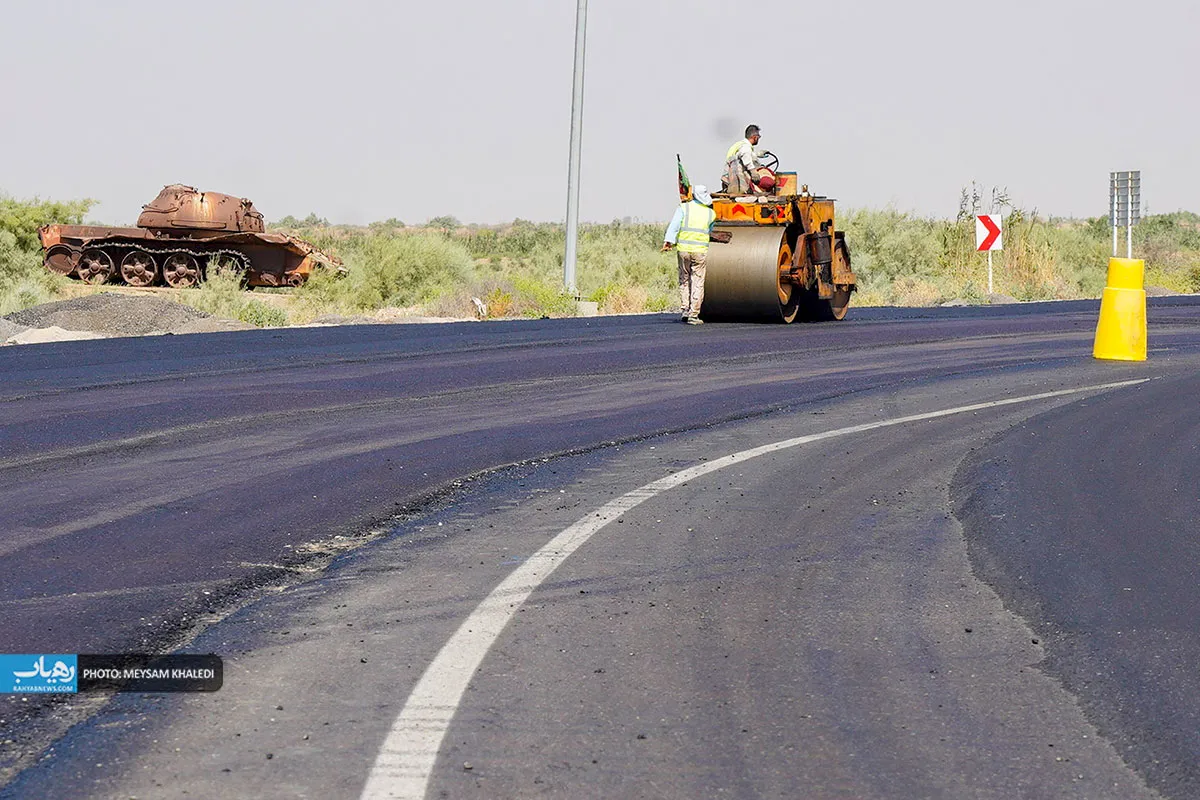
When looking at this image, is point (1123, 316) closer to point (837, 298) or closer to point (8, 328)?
point (837, 298)

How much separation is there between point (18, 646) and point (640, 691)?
2106mm

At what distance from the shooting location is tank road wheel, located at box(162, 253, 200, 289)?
4347cm

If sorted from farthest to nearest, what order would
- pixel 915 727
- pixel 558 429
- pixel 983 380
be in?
pixel 983 380 < pixel 558 429 < pixel 915 727

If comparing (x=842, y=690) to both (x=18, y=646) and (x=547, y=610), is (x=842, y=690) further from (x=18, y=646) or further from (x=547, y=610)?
(x=18, y=646)

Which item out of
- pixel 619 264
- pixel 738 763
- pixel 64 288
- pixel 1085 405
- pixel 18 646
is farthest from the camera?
pixel 619 264

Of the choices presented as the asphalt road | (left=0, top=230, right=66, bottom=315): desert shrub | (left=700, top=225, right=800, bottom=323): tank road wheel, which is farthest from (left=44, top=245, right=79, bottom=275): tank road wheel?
the asphalt road

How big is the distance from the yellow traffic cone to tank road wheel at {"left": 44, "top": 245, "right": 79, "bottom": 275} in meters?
34.3

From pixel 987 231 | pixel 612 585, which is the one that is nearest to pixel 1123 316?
pixel 612 585

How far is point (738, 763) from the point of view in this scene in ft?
13.6

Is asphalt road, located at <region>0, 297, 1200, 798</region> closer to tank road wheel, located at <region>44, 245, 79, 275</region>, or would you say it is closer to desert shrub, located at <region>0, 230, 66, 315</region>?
desert shrub, located at <region>0, 230, 66, 315</region>

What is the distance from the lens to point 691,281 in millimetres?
20594

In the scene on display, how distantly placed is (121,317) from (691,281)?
7713mm

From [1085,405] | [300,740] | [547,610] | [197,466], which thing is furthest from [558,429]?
[300,740]

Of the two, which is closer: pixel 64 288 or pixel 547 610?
pixel 547 610
